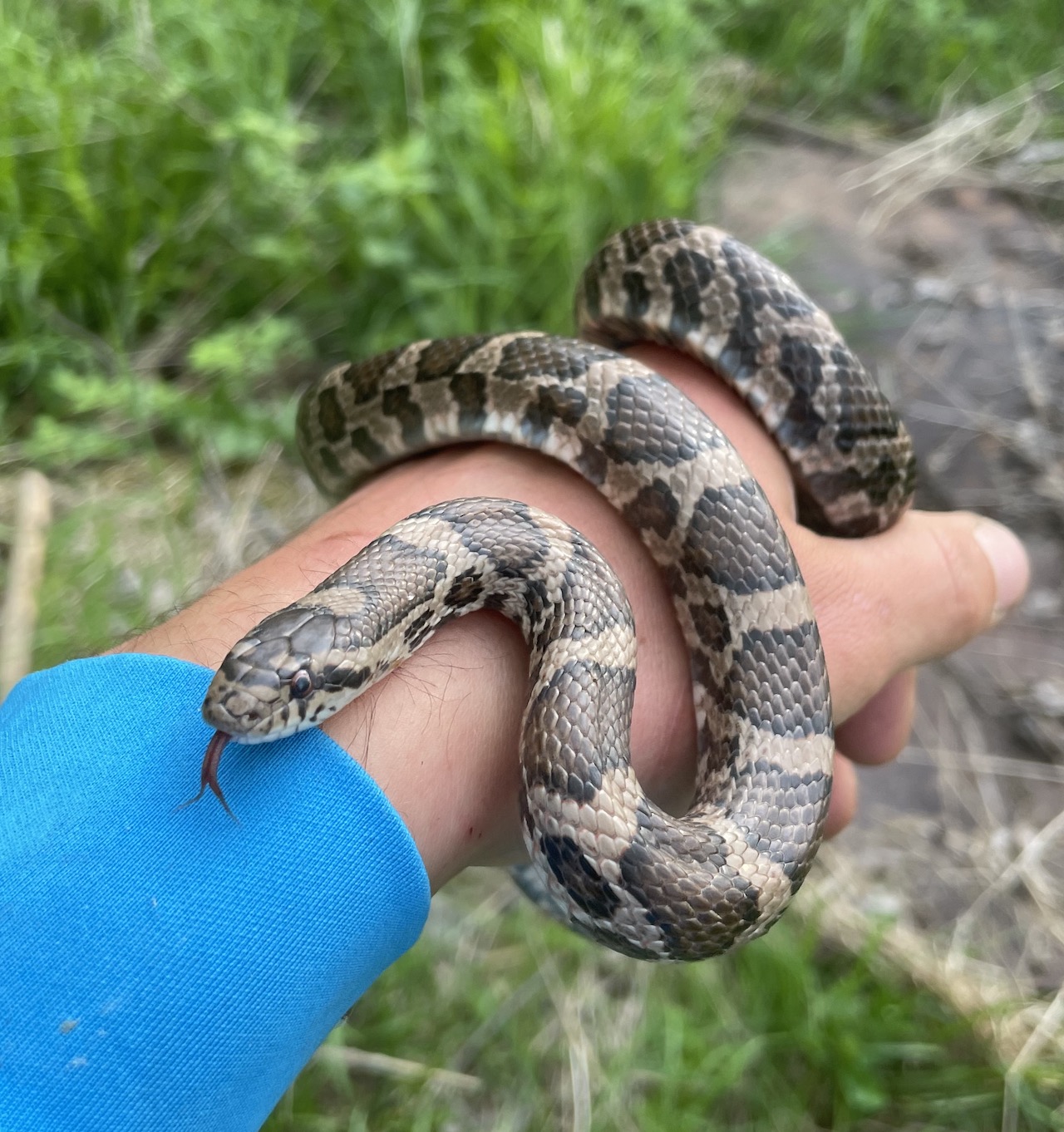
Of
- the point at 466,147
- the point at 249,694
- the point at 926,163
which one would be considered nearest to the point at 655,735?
the point at 249,694

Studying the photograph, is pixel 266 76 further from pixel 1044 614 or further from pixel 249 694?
pixel 1044 614

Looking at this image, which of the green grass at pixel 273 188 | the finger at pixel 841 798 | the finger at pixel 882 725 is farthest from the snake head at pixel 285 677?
the green grass at pixel 273 188

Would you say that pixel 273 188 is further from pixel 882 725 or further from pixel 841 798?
pixel 841 798

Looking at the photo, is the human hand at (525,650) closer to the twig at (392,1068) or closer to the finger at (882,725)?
the finger at (882,725)

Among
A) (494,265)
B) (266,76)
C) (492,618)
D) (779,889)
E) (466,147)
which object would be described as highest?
(266,76)

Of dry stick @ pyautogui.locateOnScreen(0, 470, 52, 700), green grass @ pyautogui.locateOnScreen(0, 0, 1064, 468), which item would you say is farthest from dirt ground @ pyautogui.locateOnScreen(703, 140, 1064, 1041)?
dry stick @ pyautogui.locateOnScreen(0, 470, 52, 700)
